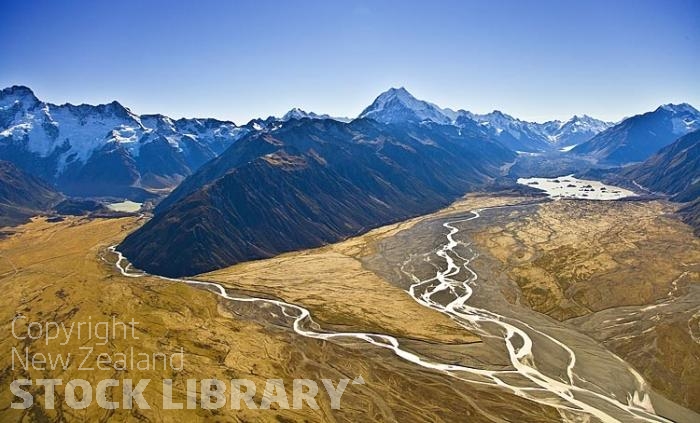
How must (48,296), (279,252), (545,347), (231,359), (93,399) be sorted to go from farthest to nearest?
(279,252)
(48,296)
(545,347)
(231,359)
(93,399)

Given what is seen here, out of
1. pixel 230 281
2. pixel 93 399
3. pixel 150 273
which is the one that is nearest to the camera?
pixel 93 399

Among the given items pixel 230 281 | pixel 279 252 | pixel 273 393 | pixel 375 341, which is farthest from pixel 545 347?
pixel 279 252

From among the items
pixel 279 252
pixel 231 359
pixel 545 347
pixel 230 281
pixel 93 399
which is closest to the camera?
pixel 93 399

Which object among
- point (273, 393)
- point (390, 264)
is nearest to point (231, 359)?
point (273, 393)

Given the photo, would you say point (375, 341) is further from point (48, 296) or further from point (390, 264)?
point (48, 296)

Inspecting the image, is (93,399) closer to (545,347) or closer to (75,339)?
(75,339)

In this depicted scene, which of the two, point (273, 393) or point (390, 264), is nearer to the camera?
point (273, 393)
